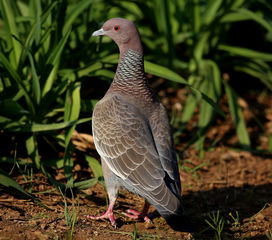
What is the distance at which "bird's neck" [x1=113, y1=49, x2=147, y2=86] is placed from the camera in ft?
16.6

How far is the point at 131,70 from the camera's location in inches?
201

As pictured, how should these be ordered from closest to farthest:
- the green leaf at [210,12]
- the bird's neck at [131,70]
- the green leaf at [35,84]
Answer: the bird's neck at [131,70], the green leaf at [35,84], the green leaf at [210,12]

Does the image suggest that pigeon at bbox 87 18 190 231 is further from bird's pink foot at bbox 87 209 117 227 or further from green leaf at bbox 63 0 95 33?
green leaf at bbox 63 0 95 33

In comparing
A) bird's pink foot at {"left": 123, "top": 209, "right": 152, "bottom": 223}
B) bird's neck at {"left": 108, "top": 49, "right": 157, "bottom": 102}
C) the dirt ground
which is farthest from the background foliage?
bird's neck at {"left": 108, "top": 49, "right": 157, "bottom": 102}

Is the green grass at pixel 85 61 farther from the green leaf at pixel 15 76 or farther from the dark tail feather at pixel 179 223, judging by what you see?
the dark tail feather at pixel 179 223

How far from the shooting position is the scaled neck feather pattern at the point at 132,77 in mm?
5004

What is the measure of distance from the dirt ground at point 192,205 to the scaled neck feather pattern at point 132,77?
1.03m

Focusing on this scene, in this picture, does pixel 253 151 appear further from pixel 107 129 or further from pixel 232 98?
pixel 107 129

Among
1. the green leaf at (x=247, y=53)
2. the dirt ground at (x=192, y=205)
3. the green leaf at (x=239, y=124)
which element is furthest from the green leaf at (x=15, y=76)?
the green leaf at (x=247, y=53)

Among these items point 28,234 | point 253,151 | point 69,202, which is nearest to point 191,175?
point 253,151

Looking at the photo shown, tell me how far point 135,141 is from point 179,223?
764mm

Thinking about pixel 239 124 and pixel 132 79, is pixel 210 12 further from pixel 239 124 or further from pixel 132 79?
pixel 132 79

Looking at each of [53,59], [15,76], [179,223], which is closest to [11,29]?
[53,59]

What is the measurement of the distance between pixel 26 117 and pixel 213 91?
95.4 inches
